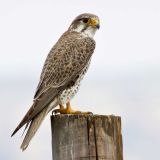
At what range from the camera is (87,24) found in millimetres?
10891

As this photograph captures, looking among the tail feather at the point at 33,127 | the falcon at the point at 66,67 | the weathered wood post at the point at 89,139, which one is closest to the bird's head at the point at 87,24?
the falcon at the point at 66,67

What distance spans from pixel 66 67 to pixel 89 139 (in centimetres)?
415

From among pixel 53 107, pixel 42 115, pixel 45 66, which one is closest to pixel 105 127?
pixel 42 115

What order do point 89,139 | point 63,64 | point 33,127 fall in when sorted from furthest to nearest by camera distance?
1. point 63,64
2. point 33,127
3. point 89,139

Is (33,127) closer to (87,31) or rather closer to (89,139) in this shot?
(89,139)

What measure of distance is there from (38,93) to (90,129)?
3.35 meters

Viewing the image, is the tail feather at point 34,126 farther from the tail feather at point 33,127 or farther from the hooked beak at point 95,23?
the hooked beak at point 95,23

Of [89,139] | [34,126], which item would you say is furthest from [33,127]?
[89,139]

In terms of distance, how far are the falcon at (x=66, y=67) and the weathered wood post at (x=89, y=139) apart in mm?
2304

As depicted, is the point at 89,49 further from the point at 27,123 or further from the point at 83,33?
the point at 27,123

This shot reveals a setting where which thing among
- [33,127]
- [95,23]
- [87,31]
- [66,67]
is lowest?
[33,127]

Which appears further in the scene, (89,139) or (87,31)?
(87,31)

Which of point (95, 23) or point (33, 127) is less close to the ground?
point (95, 23)

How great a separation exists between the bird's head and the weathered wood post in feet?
16.3
